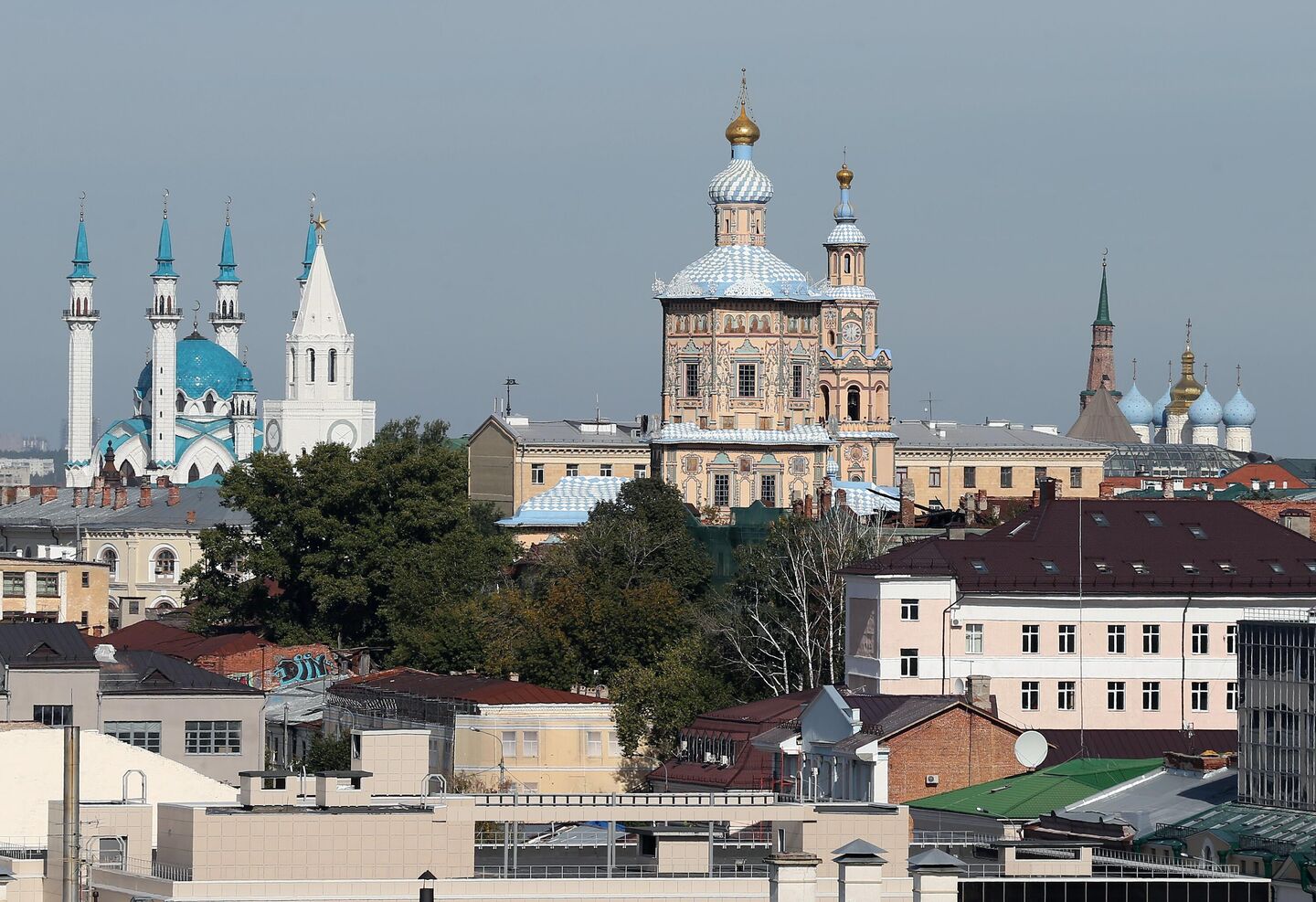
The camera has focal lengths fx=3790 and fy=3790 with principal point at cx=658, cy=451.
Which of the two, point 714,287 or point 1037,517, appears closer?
point 1037,517

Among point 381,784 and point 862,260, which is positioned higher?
point 862,260

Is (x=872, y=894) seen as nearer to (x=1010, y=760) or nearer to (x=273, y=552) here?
(x=1010, y=760)

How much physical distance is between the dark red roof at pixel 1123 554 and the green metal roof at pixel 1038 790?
12.5 metres

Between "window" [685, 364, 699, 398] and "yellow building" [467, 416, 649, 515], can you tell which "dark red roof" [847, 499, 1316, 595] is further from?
"yellow building" [467, 416, 649, 515]

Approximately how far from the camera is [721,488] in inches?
4560

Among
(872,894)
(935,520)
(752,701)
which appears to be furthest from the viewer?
(935,520)

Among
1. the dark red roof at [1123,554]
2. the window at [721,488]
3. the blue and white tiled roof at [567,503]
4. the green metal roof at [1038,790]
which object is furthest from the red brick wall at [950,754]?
the blue and white tiled roof at [567,503]

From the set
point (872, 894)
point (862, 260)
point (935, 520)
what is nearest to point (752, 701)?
point (935, 520)

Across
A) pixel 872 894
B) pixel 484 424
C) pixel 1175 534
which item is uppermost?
pixel 484 424

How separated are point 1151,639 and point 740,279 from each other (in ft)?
149

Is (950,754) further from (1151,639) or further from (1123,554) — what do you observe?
(1123,554)

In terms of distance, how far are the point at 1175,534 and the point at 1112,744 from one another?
9.10 metres

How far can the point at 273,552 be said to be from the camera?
108375 millimetres

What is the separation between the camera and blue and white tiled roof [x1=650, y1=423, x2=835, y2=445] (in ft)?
380
